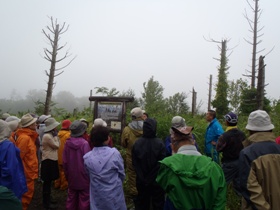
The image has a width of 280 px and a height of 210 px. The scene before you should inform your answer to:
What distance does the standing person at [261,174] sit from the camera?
8.44 feet

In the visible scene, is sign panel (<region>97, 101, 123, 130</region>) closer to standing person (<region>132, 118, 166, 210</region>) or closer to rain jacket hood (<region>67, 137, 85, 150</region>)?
rain jacket hood (<region>67, 137, 85, 150</region>)

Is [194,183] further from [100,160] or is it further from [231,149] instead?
[231,149]

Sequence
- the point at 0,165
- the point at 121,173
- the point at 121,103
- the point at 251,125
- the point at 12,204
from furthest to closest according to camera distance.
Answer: the point at 121,103
the point at 121,173
the point at 0,165
the point at 251,125
the point at 12,204

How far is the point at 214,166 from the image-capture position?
265cm

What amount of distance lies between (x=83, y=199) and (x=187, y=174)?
2594mm

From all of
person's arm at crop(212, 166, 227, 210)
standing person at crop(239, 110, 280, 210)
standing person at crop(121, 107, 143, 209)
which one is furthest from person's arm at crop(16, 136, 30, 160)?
standing person at crop(239, 110, 280, 210)

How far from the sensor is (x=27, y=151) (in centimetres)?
464

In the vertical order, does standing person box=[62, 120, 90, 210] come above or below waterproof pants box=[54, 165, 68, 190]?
above

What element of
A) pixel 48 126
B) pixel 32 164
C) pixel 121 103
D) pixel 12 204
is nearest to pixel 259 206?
pixel 12 204

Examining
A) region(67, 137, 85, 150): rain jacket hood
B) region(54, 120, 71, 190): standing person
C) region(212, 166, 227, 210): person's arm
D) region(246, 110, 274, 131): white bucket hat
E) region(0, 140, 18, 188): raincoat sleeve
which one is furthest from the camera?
region(54, 120, 71, 190): standing person

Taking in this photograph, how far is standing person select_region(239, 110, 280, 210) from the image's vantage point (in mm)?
2572

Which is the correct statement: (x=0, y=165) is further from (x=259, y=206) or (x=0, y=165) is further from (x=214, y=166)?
(x=259, y=206)

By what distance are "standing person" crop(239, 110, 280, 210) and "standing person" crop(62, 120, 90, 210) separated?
2691 millimetres

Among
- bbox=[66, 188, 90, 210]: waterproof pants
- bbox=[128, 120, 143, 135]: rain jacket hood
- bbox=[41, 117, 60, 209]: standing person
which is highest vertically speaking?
bbox=[128, 120, 143, 135]: rain jacket hood
